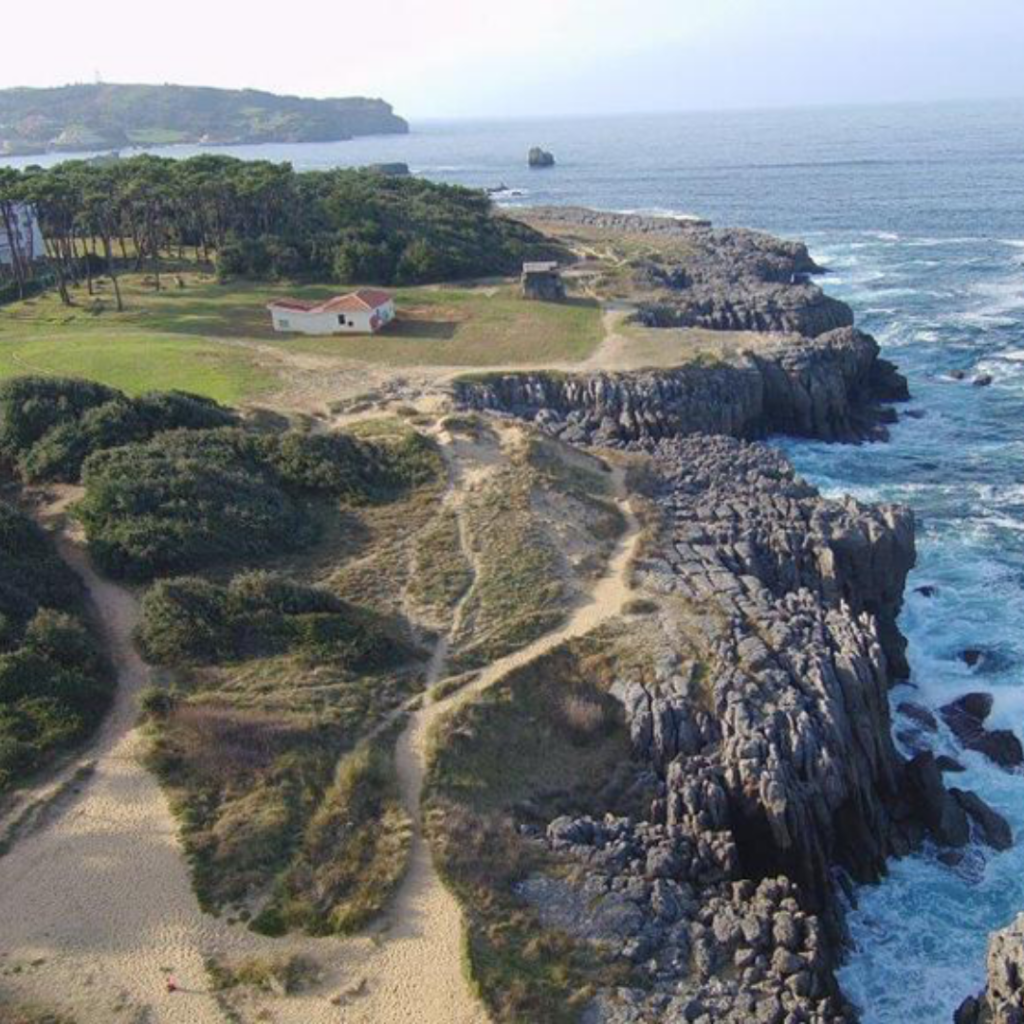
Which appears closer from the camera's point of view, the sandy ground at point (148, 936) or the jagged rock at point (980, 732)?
the sandy ground at point (148, 936)

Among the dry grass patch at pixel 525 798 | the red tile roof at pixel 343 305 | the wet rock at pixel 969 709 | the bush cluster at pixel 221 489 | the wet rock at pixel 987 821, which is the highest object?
the red tile roof at pixel 343 305

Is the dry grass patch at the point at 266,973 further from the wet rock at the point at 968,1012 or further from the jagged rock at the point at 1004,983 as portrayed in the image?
the wet rock at the point at 968,1012

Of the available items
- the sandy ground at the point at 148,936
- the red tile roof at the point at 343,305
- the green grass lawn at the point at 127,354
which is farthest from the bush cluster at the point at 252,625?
the red tile roof at the point at 343,305

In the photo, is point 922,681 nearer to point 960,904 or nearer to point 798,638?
point 798,638

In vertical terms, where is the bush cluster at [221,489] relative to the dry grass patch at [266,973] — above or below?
above

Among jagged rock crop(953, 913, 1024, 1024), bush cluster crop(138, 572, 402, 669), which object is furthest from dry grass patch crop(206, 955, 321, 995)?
jagged rock crop(953, 913, 1024, 1024)

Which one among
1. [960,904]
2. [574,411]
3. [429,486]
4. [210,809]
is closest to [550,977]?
[210,809]

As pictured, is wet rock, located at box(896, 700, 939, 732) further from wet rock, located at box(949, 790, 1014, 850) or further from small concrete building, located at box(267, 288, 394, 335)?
small concrete building, located at box(267, 288, 394, 335)
